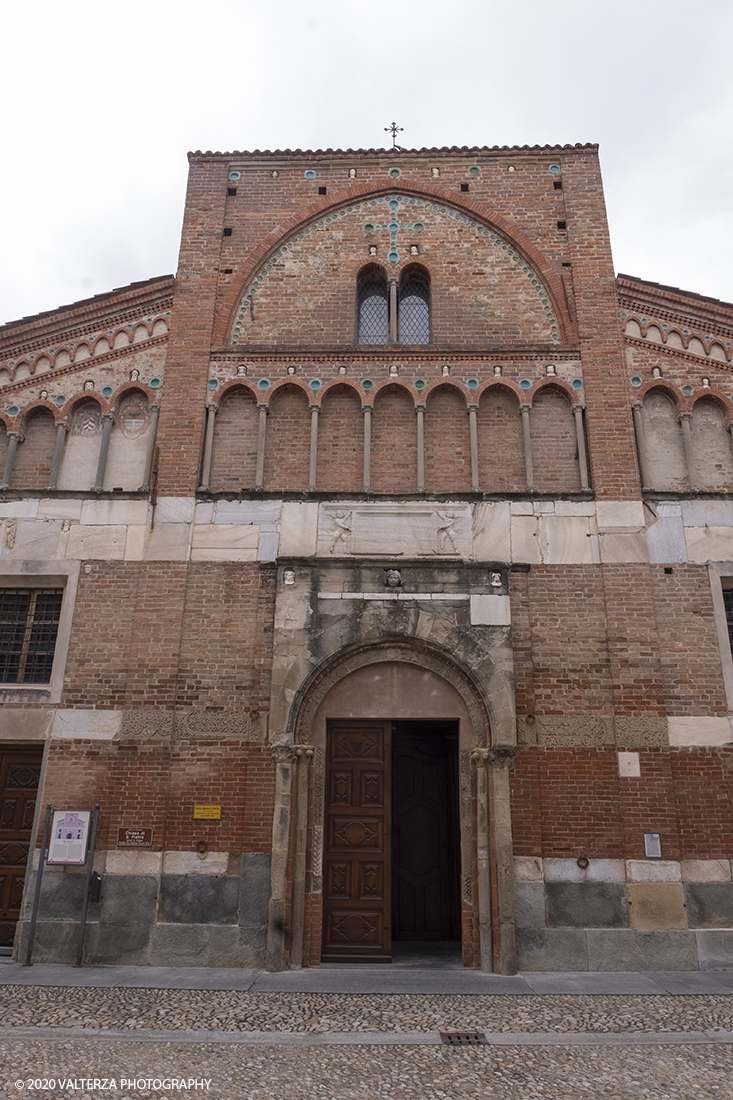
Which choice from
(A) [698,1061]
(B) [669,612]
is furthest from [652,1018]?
(B) [669,612]

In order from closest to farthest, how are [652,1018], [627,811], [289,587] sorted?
[652,1018], [627,811], [289,587]

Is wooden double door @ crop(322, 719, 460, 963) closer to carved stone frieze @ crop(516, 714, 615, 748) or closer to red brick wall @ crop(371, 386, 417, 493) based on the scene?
carved stone frieze @ crop(516, 714, 615, 748)

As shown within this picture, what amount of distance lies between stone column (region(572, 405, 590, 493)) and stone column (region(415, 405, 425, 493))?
2.34 meters

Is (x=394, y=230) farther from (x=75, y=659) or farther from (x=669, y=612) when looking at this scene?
(x=75, y=659)

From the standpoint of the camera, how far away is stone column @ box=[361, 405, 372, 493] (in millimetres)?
10656

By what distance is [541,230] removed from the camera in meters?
12.3

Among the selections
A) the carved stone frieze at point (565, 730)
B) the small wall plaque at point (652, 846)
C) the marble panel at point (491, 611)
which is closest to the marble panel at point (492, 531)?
the marble panel at point (491, 611)

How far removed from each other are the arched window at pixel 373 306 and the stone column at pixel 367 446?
1651mm

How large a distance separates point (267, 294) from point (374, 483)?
397 centimetres

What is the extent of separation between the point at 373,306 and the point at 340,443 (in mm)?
2913

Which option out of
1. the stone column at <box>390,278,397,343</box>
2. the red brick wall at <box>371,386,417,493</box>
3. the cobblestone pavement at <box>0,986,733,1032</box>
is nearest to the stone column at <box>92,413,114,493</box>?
the red brick wall at <box>371,386,417,493</box>

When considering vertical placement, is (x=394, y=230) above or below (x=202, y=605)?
above

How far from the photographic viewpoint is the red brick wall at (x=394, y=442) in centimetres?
1079

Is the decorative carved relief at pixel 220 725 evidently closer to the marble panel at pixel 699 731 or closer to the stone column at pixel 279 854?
the stone column at pixel 279 854
